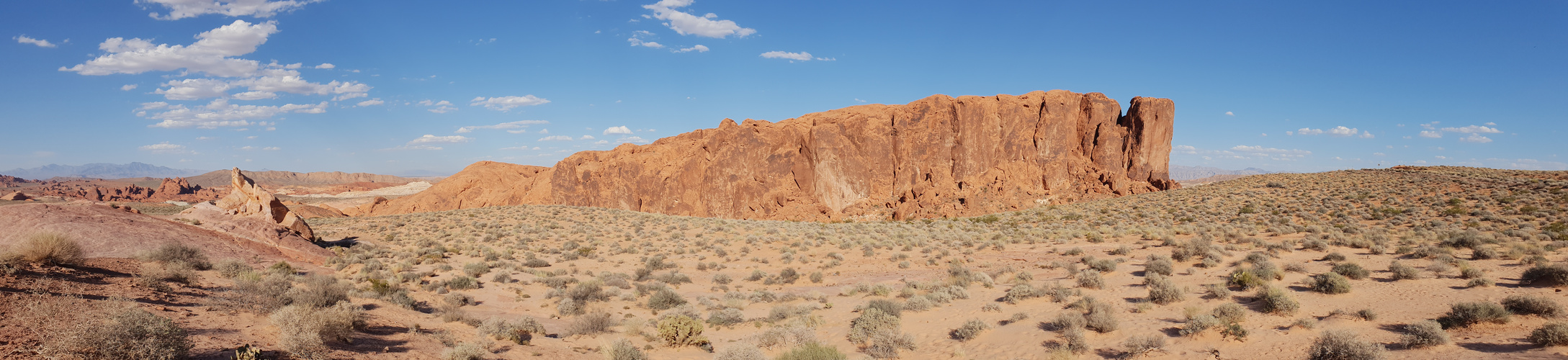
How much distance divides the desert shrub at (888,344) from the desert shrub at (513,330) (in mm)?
5736

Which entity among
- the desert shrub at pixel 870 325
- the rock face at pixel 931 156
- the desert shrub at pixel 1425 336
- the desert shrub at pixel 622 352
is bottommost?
the desert shrub at pixel 870 325

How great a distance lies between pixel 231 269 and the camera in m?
10.2

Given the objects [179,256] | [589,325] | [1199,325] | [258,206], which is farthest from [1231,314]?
[258,206]

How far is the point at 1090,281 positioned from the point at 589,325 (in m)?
11.0

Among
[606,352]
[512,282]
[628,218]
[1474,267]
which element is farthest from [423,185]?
[1474,267]

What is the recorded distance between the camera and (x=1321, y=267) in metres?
12.5

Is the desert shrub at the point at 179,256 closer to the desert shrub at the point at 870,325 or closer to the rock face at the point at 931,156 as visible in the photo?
the desert shrub at the point at 870,325

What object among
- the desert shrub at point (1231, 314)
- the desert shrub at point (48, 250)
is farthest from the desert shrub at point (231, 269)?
the desert shrub at point (1231, 314)

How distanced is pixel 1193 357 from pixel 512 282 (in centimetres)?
1504

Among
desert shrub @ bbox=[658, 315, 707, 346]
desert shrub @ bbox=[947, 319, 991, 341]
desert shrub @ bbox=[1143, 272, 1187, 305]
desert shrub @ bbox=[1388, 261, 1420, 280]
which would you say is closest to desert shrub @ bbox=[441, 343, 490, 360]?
desert shrub @ bbox=[658, 315, 707, 346]

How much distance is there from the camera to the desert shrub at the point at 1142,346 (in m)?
8.00

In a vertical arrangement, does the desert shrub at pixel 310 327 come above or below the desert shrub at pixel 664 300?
above

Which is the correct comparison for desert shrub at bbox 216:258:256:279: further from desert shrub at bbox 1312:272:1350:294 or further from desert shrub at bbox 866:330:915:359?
desert shrub at bbox 1312:272:1350:294

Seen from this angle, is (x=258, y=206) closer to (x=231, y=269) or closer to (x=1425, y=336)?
(x=231, y=269)
